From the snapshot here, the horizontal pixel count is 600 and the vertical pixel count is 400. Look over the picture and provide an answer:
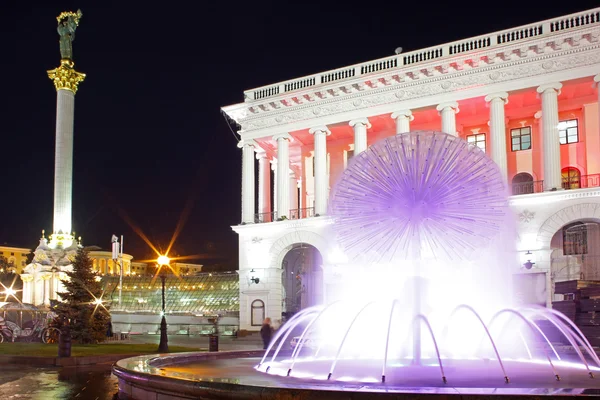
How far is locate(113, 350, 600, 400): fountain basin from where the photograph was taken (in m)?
7.35

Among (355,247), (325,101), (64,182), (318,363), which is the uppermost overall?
(325,101)

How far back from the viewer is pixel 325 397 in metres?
7.55

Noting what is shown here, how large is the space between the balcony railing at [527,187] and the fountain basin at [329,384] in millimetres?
22938

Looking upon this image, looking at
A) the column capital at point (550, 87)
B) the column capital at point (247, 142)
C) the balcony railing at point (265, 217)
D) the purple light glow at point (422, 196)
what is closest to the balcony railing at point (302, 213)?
the balcony railing at point (265, 217)

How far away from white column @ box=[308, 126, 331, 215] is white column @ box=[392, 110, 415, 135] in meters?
4.39

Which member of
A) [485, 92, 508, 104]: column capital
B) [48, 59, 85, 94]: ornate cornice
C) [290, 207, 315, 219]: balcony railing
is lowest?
[290, 207, 315, 219]: balcony railing

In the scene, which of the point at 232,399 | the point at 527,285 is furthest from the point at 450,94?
the point at 232,399

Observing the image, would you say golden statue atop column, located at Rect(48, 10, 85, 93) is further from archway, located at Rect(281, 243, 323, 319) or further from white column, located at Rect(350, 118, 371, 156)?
white column, located at Rect(350, 118, 371, 156)

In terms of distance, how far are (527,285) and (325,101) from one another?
14876 mm

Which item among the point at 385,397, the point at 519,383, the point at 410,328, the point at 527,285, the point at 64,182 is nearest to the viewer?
the point at 385,397

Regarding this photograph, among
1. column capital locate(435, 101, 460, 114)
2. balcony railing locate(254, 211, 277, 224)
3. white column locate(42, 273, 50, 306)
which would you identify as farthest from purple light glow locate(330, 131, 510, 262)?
white column locate(42, 273, 50, 306)

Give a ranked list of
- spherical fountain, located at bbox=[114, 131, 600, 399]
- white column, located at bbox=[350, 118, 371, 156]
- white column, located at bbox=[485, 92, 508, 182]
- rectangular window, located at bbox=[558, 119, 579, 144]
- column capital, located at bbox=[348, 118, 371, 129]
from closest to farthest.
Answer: spherical fountain, located at bbox=[114, 131, 600, 399]
white column, located at bbox=[485, 92, 508, 182]
rectangular window, located at bbox=[558, 119, 579, 144]
white column, located at bbox=[350, 118, 371, 156]
column capital, located at bbox=[348, 118, 371, 129]

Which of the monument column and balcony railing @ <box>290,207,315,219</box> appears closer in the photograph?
balcony railing @ <box>290,207,315,219</box>

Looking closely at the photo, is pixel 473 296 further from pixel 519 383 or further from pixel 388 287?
pixel 519 383
